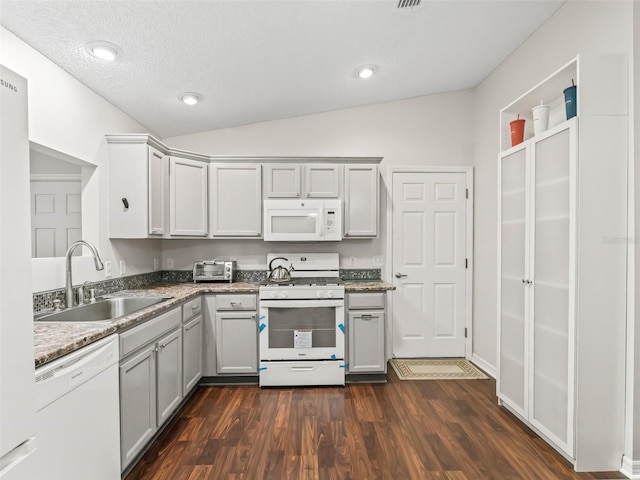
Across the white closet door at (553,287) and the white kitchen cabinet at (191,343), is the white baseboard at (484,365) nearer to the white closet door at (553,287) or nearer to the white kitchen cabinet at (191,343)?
the white closet door at (553,287)

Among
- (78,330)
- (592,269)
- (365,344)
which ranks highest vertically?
(592,269)

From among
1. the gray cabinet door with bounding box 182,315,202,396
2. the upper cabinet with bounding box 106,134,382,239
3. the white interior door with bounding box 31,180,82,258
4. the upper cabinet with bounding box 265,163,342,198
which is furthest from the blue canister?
the white interior door with bounding box 31,180,82,258

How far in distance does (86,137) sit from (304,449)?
9.00 ft

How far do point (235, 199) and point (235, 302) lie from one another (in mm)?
1078

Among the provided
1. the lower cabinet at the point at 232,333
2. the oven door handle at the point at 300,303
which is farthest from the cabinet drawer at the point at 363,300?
the lower cabinet at the point at 232,333

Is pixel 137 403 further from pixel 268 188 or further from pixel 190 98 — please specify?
pixel 190 98

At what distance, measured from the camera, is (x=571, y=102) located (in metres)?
2.00

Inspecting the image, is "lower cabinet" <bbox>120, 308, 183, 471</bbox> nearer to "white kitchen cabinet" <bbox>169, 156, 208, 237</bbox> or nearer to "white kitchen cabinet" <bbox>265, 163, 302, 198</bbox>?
"white kitchen cabinet" <bbox>169, 156, 208, 237</bbox>

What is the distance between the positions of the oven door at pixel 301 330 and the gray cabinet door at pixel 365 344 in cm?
13

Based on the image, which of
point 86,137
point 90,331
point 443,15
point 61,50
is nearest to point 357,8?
point 443,15

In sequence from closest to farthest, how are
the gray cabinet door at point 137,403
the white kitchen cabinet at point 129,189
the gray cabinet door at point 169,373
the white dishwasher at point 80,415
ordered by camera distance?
Result: the white dishwasher at point 80,415, the gray cabinet door at point 137,403, the gray cabinet door at point 169,373, the white kitchen cabinet at point 129,189

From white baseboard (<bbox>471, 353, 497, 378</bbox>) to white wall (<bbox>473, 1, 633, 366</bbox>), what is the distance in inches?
1.6

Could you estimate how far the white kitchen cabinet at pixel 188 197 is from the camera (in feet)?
10.8

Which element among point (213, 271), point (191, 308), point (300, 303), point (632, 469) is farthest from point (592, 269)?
point (213, 271)
